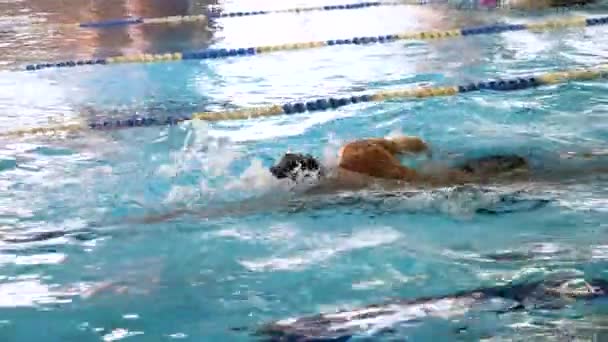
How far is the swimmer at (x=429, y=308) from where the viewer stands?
3.00 m

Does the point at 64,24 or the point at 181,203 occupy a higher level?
the point at 64,24

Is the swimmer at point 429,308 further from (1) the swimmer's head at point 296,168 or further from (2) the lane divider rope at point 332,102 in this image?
(2) the lane divider rope at point 332,102

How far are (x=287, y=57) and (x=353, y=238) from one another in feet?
16.5

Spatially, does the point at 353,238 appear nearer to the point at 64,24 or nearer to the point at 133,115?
the point at 133,115

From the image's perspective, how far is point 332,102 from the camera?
257 inches

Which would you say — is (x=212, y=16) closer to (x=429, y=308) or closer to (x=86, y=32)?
(x=86, y=32)

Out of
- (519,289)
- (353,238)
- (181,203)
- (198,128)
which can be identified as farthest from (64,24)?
(519,289)

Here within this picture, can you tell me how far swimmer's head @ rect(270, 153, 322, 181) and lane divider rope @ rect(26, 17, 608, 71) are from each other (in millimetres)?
4497

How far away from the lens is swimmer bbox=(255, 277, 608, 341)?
9.84 ft

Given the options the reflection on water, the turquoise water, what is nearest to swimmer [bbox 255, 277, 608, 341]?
the turquoise water

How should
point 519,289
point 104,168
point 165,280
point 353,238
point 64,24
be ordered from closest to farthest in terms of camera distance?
1. point 519,289
2. point 165,280
3. point 353,238
4. point 104,168
5. point 64,24

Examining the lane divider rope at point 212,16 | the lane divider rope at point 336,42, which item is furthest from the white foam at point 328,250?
the lane divider rope at point 212,16

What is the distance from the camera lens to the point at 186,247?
396 cm

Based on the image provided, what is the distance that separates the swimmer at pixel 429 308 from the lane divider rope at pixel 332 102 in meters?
3.37
